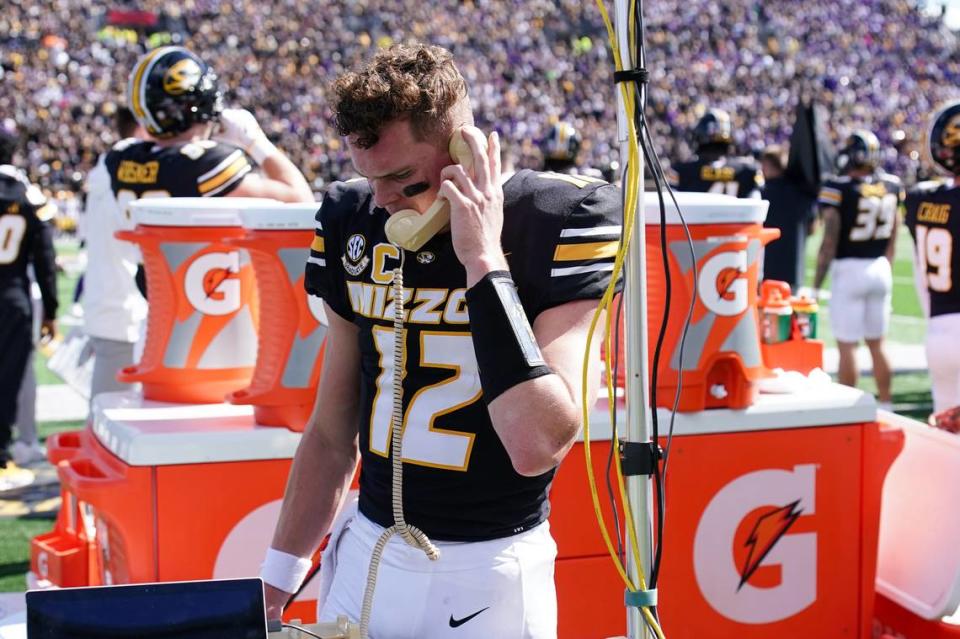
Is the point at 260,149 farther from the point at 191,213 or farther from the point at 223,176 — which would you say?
the point at 191,213

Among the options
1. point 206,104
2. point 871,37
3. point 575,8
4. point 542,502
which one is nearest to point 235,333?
point 206,104

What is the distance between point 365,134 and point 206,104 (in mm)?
2721

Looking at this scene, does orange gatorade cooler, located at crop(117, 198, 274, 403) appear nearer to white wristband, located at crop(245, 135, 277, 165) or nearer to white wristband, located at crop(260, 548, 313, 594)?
white wristband, located at crop(245, 135, 277, 165)

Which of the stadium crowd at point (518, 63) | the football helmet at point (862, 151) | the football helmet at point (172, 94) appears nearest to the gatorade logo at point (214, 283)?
the football helmet at point (172, 94)

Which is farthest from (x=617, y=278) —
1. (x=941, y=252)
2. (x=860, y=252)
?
(x=860, y=252)

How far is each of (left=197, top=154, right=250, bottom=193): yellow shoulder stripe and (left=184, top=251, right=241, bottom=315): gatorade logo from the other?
2.00ft

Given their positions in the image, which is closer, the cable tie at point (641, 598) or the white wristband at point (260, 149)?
the cable tie at point (641, 598)

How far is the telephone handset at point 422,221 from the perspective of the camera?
181 centimetres

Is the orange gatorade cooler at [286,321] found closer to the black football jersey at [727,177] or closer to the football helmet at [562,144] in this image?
the football helmet at [562,144]

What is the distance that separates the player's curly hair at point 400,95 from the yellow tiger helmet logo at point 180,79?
2.62m

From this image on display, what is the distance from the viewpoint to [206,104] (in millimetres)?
4371

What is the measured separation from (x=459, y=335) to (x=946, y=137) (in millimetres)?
3700

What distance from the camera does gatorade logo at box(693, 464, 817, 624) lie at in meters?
3.48

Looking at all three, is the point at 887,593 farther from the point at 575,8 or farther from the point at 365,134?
the point at 575,8
